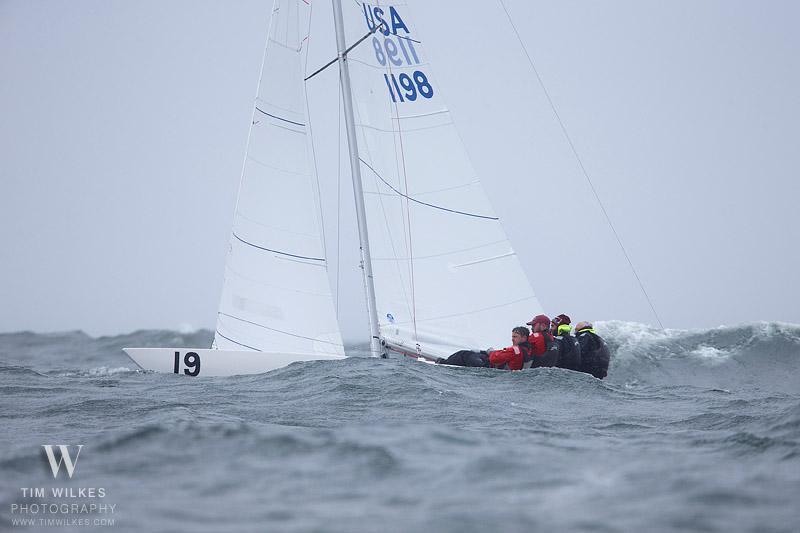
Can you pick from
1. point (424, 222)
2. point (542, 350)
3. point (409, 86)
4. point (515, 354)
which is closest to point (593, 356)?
point (542, 350)

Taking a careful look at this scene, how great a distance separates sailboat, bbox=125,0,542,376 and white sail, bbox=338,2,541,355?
0.7 inches

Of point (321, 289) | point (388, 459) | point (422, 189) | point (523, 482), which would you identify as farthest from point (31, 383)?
point (523, 482)

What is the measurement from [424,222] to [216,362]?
3972 millimetres

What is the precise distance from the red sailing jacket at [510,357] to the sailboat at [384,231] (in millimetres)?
1339

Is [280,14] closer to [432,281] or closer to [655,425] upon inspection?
[432,281]

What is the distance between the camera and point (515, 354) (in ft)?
38.2

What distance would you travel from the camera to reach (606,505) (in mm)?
4184

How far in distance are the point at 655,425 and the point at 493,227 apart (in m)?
5.91

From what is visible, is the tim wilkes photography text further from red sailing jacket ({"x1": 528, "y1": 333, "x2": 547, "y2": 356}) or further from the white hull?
red sailing jacket ({"x1": 528, "y1": 333, "x2": 547, "y2": 356})

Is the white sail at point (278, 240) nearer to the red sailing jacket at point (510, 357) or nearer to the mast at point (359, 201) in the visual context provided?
the mast at point (359, 201)

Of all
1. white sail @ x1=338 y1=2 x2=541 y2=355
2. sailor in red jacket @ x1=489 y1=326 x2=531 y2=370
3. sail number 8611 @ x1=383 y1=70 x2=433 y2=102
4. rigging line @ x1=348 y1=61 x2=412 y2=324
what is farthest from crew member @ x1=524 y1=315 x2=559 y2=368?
sail number 8611 @ x1=383 y1=70 x2=433 y2=102

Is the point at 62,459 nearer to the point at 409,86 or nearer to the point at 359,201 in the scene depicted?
the point at 359,201

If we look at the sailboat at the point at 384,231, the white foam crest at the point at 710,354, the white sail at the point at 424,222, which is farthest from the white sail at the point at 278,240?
the white foam crest at the point at 710,354

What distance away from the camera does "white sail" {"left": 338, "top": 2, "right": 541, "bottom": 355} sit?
13016 mm
